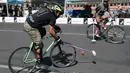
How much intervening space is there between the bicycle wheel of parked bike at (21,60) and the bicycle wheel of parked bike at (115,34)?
494cm

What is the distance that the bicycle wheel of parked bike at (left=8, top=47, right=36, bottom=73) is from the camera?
5.52 m

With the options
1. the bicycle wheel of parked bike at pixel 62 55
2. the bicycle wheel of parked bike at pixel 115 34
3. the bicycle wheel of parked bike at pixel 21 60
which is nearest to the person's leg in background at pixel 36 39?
the bicycle wheel of parked bike at pixel 21 60

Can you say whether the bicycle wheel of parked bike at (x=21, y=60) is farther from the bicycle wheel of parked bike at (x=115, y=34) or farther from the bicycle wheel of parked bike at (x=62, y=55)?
the bicycle wheel of parked bike at (x=115, y=34)

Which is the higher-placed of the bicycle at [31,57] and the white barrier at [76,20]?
the bicycle at [31,57]

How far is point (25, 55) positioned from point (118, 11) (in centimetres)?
2066

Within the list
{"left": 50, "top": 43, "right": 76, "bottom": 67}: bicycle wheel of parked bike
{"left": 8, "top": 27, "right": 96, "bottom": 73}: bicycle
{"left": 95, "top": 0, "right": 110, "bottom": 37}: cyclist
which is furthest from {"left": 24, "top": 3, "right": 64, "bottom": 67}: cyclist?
{"left": 95, "top": 0, "right": 110, "bottom": 37}: cyclist

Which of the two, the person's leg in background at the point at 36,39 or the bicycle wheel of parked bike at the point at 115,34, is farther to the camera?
the bicycle wheel of parked bike at the point at 115,34

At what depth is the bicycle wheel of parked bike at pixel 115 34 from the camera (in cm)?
972

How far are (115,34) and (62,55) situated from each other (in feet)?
13.5

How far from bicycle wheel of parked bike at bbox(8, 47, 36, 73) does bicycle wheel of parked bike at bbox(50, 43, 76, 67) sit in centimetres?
70

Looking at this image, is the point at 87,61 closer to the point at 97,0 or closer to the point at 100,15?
the point at 100,15

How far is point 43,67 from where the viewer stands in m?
5.82

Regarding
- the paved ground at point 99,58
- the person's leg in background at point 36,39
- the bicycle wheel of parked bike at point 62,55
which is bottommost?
the paved ground at point 99,58

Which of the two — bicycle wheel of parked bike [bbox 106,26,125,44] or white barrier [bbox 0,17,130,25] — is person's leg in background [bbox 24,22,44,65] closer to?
bicycle wheel of parked bike [bbox 106,26,125,44]
